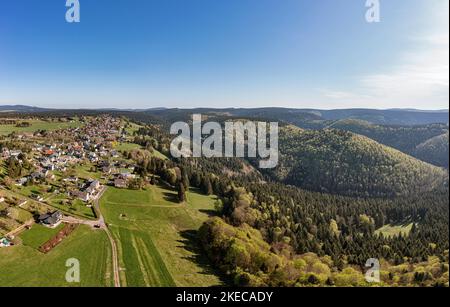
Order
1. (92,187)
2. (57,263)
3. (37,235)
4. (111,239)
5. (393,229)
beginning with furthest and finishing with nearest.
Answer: (393,229)
(92,187)
(111,239)
(37,235)
(57,263)

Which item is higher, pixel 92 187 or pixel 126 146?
pixel 126 146

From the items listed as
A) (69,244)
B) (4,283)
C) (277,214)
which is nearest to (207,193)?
(277,214)

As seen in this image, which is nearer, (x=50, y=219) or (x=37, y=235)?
(x=37, y=235)

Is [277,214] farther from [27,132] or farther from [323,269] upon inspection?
[27,132]

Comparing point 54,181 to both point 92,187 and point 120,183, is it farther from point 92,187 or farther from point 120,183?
point 120,183

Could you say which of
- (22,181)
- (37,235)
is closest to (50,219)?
(37,235)

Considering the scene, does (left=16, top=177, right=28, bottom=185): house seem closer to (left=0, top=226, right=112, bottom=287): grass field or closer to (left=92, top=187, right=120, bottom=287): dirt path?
(left=92, top=187, right=120, bottom=287): dirt path
